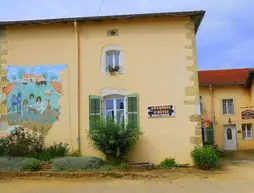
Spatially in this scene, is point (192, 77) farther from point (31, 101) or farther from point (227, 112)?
point (227, 112)

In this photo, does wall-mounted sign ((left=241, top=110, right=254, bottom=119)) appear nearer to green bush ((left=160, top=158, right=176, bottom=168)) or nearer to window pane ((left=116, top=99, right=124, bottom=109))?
green bush ((left=160, top=158, right=176, bottom=168))

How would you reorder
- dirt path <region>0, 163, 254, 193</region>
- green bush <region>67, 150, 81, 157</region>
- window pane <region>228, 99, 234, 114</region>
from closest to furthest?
dirt path <region>0, 163, 254, 193</region> < green bush <region>67, 150, 81, 157</region> < window pane <region>228, 99, 234, 114</region>

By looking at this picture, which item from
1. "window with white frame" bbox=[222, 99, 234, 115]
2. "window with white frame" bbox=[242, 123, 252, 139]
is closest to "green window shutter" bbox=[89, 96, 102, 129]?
"window with white frame" bbox=[222, 99, 234, 115]

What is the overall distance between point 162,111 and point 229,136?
14.5 m

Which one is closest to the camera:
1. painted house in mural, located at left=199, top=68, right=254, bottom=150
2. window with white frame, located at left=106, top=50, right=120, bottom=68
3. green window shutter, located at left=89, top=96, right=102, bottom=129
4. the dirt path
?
the dirt path

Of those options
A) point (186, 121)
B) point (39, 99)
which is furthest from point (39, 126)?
point (186, 121)

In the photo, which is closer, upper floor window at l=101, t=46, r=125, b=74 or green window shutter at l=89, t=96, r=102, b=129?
green window shutter at l=89, t=96, r=102, b=129

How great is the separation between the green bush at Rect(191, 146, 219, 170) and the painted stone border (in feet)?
1.74

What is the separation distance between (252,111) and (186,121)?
12.9m

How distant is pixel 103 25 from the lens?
1299 cm

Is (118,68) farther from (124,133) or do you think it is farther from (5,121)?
(5,121)

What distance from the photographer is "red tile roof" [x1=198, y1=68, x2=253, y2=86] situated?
24.9 m

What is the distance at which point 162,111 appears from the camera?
40.6 ft

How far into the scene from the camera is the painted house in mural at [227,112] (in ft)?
81.4
